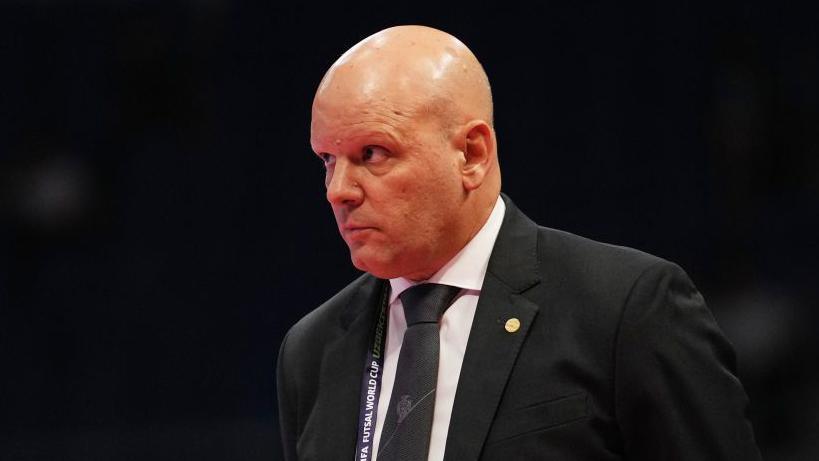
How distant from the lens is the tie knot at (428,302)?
255 cm

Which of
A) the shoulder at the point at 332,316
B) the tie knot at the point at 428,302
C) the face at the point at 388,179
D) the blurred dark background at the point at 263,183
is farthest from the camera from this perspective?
the blurred dark background at the point at 263,183

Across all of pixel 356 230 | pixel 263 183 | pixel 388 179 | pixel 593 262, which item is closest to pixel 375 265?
pixel 356 230

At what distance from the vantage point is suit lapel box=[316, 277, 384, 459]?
8.46 feet

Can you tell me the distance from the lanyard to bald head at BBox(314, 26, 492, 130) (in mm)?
487

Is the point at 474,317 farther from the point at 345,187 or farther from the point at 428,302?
the point at 345,187

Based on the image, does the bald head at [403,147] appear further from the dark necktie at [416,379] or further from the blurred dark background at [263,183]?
the blurred dark background at [263,183]

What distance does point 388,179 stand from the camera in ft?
8.01

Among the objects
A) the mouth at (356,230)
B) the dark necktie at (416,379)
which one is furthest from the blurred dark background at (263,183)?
the mouth at (356,230)

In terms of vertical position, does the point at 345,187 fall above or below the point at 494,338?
above

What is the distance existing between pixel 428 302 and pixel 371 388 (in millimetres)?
222

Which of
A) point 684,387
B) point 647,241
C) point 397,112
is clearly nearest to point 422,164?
point 397,112

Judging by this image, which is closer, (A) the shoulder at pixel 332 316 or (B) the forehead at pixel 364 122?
(B) the forehead at pixel 364 122

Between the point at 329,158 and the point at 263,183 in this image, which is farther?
the point at 263,183

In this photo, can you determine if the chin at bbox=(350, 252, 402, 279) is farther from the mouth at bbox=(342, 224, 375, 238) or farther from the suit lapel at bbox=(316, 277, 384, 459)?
the suit lapel at bbox=(316, 277, 384, 459)
